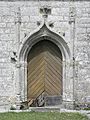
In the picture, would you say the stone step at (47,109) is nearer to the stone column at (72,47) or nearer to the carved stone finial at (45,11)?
the stone column at (72,47)

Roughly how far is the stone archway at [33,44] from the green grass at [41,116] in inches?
51.7

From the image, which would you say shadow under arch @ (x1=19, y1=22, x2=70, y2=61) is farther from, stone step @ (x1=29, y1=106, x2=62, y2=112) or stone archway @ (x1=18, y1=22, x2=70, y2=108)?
stone step @ (x1=29, y1=106, x2=62, y2=112)

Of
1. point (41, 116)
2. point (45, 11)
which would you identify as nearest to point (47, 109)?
point (41, 116)

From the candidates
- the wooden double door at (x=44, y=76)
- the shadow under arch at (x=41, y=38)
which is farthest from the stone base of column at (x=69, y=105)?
the shadow under arch at (x=41, y=38)

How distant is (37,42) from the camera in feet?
35.0

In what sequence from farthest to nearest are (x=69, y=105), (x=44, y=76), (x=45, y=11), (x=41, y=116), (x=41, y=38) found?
(x=44, y=76) → (x=41, y=38) → (x=45, y=11) → (x=69, y=105) → (x=41, y=116)

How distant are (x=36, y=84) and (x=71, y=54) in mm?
1702

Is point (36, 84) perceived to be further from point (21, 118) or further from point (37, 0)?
point (37, 0)

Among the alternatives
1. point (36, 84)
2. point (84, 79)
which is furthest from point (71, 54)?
point (36, 84)

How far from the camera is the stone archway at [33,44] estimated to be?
10.3 metres

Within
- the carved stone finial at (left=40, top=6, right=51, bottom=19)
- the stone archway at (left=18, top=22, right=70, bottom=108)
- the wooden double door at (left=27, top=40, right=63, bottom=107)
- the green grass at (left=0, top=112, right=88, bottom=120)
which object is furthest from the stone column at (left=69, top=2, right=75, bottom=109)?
the green grass at (left=0, top=112, right=88, bottom=120)

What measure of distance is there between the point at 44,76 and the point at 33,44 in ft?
4.05

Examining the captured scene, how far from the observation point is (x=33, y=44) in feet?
34.6

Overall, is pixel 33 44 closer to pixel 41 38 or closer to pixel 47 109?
pixel 41 38
